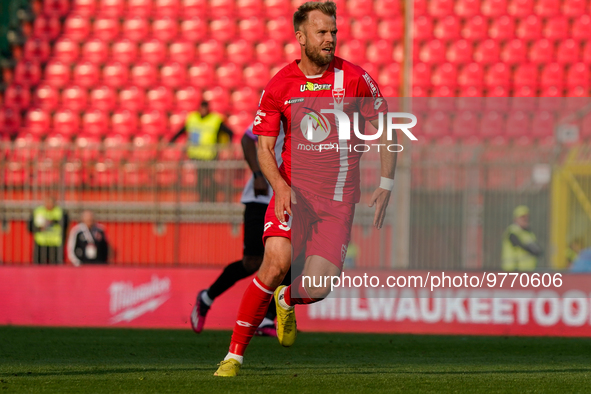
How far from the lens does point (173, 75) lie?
13938mm

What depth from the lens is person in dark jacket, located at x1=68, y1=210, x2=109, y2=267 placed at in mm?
10383

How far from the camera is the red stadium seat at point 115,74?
1383cm

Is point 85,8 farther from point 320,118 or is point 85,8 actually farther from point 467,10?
point 320,118

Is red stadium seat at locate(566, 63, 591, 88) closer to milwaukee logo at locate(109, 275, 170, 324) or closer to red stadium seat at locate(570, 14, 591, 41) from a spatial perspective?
red stadium seat at locate(570, 14, 591, 41)

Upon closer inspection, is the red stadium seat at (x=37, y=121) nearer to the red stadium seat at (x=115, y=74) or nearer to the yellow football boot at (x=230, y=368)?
the red stadium seat at (x=115, y=74)

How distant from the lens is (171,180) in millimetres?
10398

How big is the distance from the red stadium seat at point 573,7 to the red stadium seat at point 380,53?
3009mm

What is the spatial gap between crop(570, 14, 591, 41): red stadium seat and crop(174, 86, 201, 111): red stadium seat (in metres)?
6.21

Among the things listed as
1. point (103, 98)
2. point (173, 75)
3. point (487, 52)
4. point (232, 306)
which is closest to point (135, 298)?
point (232, 306)

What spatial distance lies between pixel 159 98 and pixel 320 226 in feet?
31.0

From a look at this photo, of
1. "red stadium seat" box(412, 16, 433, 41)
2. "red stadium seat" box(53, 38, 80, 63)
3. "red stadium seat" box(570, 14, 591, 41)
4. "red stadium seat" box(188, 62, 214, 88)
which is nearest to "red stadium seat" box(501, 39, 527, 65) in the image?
"red stadium seat" box(570, 14, 591, 41)

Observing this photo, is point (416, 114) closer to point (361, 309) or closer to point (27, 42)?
point (361, 309)

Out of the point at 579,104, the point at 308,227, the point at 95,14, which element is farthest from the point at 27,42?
the point at 308,227

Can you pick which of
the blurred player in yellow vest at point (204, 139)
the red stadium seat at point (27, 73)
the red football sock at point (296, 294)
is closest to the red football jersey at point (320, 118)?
the red football sock at point (296, 294)
